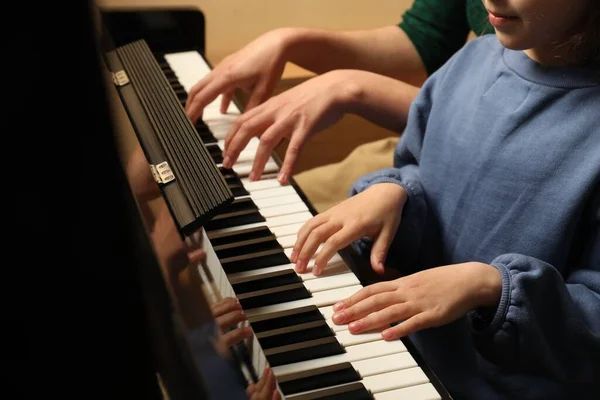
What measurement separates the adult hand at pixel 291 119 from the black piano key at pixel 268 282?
0.70 ft

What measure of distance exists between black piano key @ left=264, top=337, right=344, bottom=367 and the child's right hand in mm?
117

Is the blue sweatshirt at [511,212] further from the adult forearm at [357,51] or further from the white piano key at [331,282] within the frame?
the adult forearm at [357,51]

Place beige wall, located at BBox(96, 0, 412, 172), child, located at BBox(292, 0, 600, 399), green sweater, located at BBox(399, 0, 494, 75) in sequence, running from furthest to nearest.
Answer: beige wall, located at BBox(96, 0, 412, 172) → green sweater, located at BBox(399, 0, 494, 75) → child, located at BBox(292, 0, 600, 399)

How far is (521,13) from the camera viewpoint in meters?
0.77

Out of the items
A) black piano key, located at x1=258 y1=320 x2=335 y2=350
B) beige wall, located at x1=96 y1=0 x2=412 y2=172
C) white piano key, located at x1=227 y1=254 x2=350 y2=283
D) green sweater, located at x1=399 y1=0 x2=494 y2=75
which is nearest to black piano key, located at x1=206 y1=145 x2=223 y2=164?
white piano key, located at x1=227 y1=254 x2=350 y2=283

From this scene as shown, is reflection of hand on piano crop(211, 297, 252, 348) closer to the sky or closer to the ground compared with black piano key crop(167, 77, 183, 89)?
closer to the sky

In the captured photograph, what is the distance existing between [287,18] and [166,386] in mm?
1497

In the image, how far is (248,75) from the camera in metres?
1.15

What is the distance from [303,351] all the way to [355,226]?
189mm

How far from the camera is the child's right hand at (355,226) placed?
2.69 feet

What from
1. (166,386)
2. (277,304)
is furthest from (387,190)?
(166,386)

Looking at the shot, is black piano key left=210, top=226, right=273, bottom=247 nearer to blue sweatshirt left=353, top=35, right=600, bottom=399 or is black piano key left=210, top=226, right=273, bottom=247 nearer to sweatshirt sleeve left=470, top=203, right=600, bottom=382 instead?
blue sweatshirt left=353, top=35, right=600, bottom=399

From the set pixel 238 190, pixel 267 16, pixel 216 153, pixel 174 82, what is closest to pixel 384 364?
pixel 238 190

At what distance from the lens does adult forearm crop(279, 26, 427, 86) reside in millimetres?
1228
